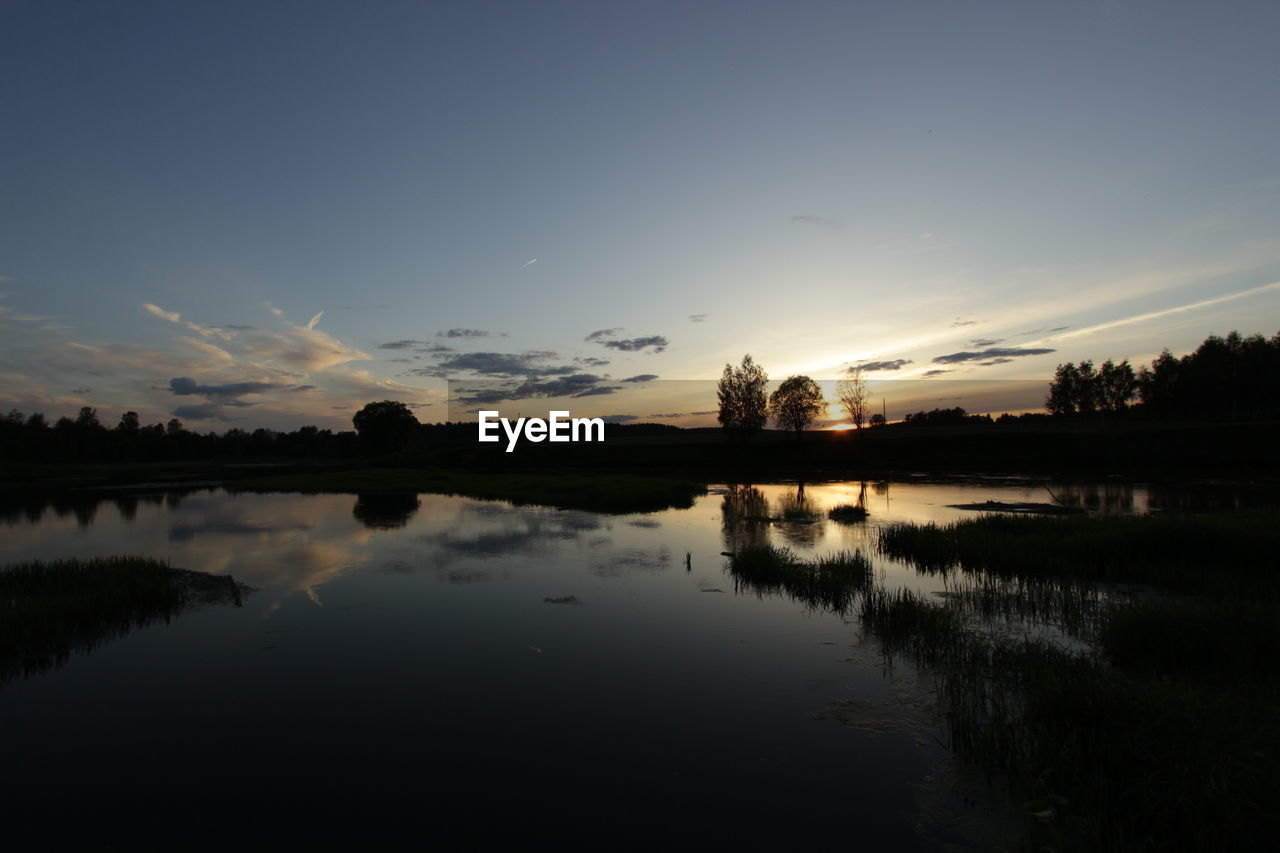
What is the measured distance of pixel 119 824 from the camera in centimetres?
857

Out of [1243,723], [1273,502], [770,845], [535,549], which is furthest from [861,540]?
[1273,502]

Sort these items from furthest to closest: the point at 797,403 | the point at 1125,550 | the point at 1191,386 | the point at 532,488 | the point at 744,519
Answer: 1. the point at 797,403
2. the point at 1191,386
3. the point at 532,488
4. the point at 744,519
5. the point at 1125,550

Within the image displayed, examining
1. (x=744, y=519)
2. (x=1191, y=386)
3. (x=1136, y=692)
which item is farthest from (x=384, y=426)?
(x=1191, y=386)

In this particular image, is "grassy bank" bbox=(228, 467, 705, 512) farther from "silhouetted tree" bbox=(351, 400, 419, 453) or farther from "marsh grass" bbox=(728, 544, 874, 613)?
"silhouetted tree" bbox=(351, 400, 419, 453)

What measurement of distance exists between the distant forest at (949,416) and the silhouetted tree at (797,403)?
78.2 ft

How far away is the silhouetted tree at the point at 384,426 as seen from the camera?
141 meters

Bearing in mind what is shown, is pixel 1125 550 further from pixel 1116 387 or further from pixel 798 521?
pixel 1116 387

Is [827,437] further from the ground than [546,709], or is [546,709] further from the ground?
[827,437]

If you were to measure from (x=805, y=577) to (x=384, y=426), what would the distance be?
450ft

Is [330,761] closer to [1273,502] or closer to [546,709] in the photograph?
[546,709]

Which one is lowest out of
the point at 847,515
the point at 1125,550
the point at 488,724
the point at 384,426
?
the point at 488,724

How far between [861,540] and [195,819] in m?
27.5

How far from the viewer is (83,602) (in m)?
17.6

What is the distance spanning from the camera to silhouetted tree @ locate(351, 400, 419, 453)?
14100 cm
